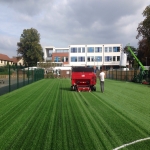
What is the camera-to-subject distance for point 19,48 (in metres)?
77.1

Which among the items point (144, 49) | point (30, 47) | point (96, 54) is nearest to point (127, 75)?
point (144, 49)

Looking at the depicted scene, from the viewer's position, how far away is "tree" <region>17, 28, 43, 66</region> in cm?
7406

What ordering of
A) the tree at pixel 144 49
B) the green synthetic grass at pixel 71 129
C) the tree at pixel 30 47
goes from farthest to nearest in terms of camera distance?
the tree at pixel 30 47, the tree at pixel 144 49, the green synthetic grass at pixel 71 129

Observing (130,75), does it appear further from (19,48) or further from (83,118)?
(19,48)

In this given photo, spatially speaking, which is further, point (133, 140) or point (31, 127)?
point (31, 127)

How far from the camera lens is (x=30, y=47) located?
75750mm

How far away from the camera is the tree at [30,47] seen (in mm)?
74062

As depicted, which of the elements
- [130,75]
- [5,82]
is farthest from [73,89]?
[130,75]

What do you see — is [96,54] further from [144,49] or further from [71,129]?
[71,129]

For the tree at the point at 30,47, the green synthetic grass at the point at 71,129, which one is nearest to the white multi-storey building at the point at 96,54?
the tree at the point at 30,47

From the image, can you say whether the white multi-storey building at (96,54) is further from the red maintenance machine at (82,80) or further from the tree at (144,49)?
the red maintenance machine at (82,80)

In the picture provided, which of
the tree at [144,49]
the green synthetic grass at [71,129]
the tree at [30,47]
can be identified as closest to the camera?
the green synthetic grass at [71,129]

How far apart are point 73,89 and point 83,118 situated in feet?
34.2

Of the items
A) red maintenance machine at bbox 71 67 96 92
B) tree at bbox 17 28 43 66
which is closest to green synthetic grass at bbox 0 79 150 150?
red maintenance machine at bbox 71 67 96 92
